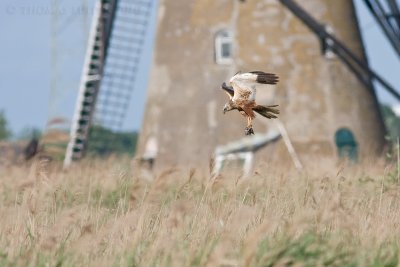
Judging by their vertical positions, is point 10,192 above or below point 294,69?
below

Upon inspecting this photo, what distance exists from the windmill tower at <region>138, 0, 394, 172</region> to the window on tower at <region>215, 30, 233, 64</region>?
0.06 ft

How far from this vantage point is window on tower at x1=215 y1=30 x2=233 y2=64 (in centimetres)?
2014

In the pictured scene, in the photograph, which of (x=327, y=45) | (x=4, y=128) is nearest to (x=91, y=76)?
(x=327, y=45)

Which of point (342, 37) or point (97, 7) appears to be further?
point (97, 7)

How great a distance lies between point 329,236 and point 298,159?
1285 cm

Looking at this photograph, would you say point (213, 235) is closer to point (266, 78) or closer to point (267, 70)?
point (266, 78)

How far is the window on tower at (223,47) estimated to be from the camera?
66.1ft

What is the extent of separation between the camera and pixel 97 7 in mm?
22969

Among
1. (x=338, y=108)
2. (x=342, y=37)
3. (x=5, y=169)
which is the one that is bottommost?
(x=5, y=169)

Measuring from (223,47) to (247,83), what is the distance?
12.4 metres

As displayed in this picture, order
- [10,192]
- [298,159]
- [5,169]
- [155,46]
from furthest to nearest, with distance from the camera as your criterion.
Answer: [155,46], [298,159], [5,169], [10,192]

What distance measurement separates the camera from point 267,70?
19.7m

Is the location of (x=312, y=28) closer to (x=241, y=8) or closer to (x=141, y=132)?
(x=241, y=8)

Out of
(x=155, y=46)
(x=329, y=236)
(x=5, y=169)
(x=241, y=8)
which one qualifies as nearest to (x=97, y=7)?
(x=155, y=46)
